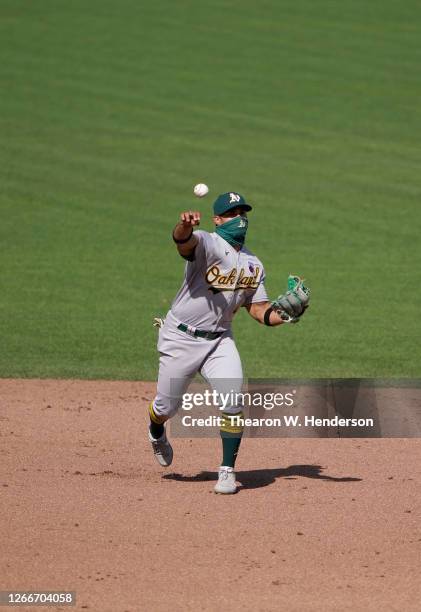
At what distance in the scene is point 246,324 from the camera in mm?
14344

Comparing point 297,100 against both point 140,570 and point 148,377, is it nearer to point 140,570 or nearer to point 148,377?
point 148,377

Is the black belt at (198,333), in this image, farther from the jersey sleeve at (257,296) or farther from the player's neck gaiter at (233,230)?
the player's neck gaiter at (233,230)

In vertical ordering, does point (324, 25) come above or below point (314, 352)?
above

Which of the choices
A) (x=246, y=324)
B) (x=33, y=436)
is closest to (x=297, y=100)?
(x=246, y=324)

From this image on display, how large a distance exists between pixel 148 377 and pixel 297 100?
1477cm

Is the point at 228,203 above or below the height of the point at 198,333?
above

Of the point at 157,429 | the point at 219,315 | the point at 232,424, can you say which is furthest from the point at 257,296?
the point at 157,429

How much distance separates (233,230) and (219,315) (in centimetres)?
63

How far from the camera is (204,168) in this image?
2102 cm

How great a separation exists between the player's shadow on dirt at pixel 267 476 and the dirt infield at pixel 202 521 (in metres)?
0.02

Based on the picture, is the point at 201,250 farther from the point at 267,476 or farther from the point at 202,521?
the point at 267,476

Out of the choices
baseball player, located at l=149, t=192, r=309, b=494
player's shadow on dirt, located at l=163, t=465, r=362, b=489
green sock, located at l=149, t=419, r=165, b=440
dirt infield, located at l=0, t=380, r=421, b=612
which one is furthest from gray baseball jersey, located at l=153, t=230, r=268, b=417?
dirt infield, located at l=0, t=380, r=421, b=612

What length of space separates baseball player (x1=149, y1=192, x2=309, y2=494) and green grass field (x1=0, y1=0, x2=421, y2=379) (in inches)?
158

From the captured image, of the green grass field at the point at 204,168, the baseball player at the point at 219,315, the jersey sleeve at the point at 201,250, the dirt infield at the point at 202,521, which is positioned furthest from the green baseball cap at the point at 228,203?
the green grass field at the point at 204,168
